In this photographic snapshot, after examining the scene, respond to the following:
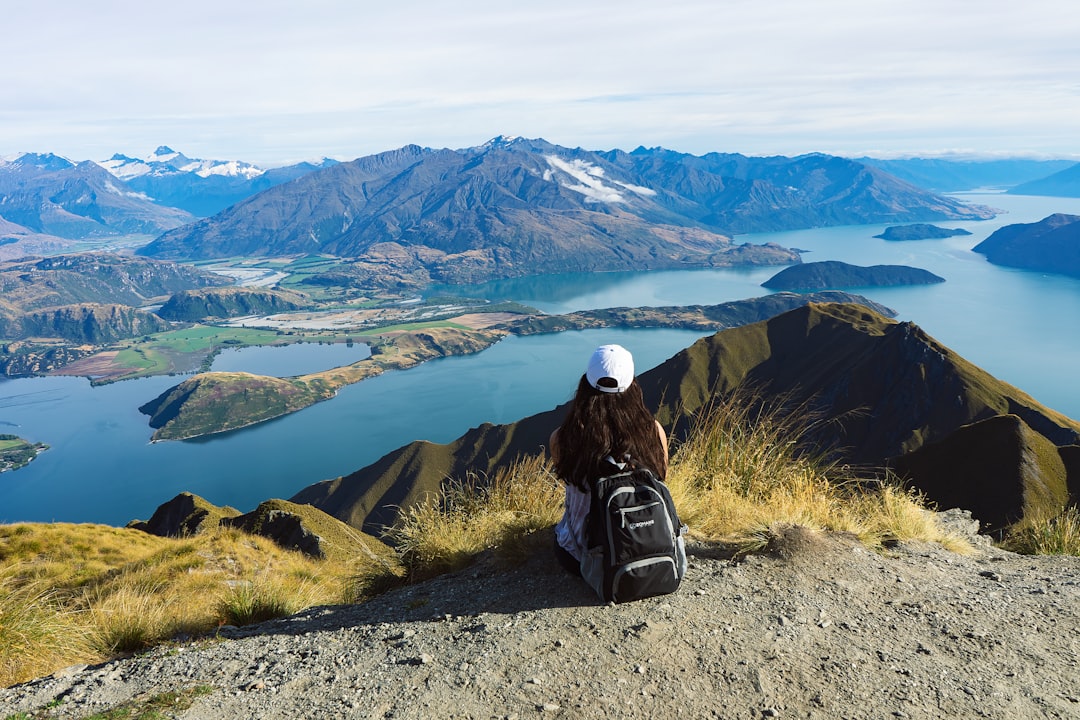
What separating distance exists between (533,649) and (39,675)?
16.2 ft

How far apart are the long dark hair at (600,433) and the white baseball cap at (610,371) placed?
0.09 m

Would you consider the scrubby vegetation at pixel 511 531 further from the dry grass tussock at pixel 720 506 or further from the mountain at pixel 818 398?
the mountain at pixel 818 398

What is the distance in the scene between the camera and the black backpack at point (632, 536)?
533 cm

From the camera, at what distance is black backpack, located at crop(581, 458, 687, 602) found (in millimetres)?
5328

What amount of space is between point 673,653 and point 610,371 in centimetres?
259

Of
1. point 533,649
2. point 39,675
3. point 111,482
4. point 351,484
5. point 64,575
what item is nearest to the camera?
point 533,649

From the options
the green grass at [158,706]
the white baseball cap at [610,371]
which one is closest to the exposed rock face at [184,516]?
the green grass at [158,706]

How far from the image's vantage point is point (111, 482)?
13238cm

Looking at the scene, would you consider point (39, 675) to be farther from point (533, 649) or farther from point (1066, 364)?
point (1066, 364)

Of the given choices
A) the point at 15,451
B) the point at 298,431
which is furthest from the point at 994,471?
the point at 15,451

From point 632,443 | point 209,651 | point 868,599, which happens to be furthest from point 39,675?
point 868,599

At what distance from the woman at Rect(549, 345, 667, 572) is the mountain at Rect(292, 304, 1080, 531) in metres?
65.5

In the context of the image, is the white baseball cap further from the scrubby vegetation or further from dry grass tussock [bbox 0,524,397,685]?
dry grass tussock [bbox 0,524,397,685]

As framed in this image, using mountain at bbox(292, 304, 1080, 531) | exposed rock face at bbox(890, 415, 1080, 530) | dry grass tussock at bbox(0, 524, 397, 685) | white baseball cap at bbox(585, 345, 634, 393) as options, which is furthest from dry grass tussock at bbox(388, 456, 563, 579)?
mountain at bbox(292, 304, 1080, 531)
